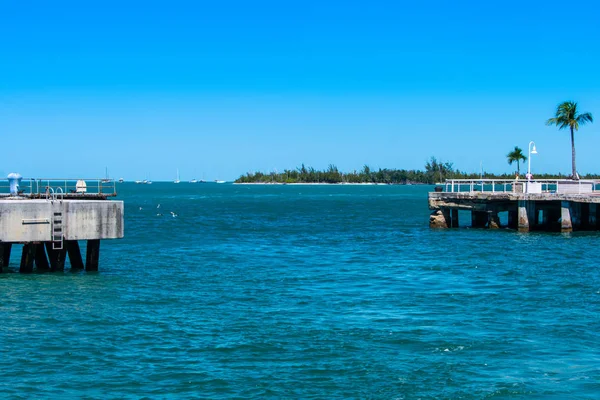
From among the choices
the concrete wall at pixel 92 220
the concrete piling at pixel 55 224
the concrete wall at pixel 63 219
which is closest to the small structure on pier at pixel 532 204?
the concrete wall at pixel 92 220

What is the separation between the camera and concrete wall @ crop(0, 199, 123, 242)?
87.7 feet

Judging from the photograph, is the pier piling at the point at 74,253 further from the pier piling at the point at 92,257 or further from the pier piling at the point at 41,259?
the pier piling at the point at 41,259

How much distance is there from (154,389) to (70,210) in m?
14.1

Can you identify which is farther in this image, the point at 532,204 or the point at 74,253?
the point at 532,204

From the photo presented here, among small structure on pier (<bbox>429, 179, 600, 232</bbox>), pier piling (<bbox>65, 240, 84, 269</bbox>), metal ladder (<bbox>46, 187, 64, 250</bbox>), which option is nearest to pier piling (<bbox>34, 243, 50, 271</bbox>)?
pier piling (<bbox>65, 240, 84, 269</bbox>)

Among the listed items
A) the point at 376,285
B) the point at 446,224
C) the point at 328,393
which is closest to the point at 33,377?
the point at 328,393

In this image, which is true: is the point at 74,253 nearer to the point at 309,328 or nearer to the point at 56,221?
the point at 56,221

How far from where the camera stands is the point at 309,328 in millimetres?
20484

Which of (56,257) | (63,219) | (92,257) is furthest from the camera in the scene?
(92,257)

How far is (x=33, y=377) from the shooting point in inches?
639

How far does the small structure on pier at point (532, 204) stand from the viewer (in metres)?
46.8

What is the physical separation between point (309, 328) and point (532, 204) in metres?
32.5

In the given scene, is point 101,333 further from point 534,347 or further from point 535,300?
Result: point 535,300

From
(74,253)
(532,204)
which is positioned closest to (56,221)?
(74,253)
